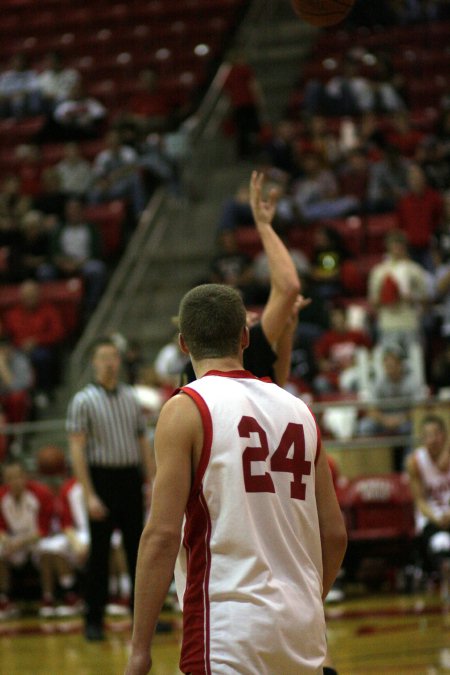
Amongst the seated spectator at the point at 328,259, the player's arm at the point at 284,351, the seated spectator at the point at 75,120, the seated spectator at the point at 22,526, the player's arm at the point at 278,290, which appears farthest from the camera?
the seated spectator at the point at 75,120

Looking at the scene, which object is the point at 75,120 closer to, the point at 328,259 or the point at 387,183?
the point at 387,183

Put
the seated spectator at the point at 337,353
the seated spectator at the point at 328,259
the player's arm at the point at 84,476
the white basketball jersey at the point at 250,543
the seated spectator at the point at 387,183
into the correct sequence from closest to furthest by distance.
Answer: the white basketball jersey at the point at 250,543, the player's arm at the point at 84,476, the seated spectator at the point at 337,353, the seated spectator at the point at 328,259, the seated spectator at the point at 387,183

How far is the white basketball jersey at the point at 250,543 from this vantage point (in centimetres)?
294

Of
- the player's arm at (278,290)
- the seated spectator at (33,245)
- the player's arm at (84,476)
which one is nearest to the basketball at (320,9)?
the player's arm at (278,290)

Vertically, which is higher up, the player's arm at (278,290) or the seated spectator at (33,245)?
the player's arm at (278,290)

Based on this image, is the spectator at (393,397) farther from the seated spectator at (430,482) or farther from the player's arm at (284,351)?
the player's arm at (284,351)

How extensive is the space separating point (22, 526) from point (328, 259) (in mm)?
4554

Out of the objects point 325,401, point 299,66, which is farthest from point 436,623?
point 299,66

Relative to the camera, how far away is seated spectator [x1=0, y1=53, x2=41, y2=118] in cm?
1772

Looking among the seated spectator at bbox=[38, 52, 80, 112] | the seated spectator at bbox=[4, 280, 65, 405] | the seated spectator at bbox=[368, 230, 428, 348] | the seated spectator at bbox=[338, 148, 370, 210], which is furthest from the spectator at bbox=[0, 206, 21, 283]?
the seated spectator at bbox=[368, 230, 428, 348]

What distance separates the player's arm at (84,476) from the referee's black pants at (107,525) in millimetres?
76

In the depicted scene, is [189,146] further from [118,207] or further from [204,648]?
[204,648]

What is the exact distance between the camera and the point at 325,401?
441 inches

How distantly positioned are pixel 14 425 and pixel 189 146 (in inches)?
205
